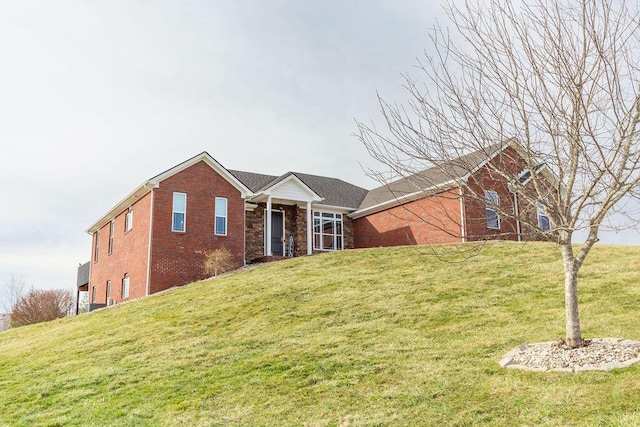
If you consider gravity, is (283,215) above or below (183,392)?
above

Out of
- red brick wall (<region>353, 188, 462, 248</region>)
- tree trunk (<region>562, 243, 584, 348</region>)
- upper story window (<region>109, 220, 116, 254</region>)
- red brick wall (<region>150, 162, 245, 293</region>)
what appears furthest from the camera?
upper story window (<region>109, 220, 116, 254</region>)

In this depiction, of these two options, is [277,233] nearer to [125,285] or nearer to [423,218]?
[125,285]

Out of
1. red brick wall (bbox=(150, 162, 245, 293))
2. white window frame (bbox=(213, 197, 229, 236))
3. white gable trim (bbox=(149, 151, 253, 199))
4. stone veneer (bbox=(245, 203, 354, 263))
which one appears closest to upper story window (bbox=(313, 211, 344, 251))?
stone veneer (bbox=(245, 203, 354, 263))

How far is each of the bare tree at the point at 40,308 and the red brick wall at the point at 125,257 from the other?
195cm

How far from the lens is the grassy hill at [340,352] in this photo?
7.81 meters

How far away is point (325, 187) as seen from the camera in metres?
32.1

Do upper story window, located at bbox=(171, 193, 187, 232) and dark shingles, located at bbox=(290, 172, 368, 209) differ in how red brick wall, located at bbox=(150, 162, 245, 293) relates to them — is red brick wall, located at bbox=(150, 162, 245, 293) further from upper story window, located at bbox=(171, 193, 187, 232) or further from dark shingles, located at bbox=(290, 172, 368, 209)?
dark shingles, located at bbox=(290, 172, 368, 209)

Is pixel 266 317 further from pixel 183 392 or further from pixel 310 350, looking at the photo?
pixel 183 392

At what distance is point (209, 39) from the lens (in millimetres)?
13594

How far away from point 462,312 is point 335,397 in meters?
5.50

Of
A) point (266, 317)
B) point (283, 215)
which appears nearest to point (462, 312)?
point (266, 317)

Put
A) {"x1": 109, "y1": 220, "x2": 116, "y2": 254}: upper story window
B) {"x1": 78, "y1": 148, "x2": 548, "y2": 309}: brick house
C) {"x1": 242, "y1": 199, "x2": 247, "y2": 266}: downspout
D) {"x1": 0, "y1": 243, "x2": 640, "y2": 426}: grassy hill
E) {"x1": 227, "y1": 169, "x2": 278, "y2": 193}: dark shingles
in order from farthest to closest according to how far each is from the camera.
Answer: {"x1": 109, "y1": 220, "x2": 116, "y2": 254}: upper story window → {"x1": 227, "y1": 169, "x2": 278, "y2": 193}: dark shingles → {"x1": 242, "y1": 199, "x2": 247, "y2": 266}: downspout → {"x1": 78, "y1": 148, "x2": 548, "y2": 309}: brick house → {"x1": 0, "y1": 243, "x2": 640, "y2": 426}: grassy hill

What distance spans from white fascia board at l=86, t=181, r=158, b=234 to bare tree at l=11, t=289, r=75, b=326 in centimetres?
409

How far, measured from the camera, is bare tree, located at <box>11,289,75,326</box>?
29.7m
